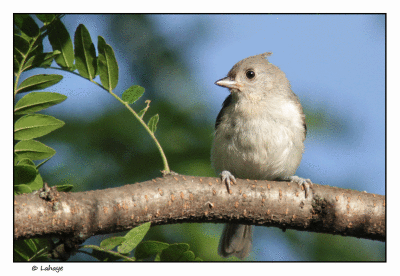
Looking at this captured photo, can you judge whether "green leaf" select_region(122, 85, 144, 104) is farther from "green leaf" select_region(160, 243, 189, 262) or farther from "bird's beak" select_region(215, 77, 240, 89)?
"bird's beak" select_region(215, 77, 240, 89)

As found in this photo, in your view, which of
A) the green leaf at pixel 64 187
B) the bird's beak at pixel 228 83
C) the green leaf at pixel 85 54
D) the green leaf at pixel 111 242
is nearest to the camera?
the green leaf at pixel 111 242

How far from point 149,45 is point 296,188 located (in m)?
3.53

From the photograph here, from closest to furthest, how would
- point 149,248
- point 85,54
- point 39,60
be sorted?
point 149,248
point 39,60
point 85,54

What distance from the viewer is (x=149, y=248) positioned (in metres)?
2.97

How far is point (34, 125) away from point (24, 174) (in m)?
0.40

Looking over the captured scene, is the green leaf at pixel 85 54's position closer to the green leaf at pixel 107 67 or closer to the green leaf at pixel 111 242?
the green leaf at pixel 107 67

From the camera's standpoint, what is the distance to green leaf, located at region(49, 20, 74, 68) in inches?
128

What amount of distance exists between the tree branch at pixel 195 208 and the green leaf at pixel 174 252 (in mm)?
465

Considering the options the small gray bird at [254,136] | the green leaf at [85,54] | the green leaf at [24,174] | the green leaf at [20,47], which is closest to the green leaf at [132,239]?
the green leaf at [24,174]

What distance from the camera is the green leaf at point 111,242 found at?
2.85m

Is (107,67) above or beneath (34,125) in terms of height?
above

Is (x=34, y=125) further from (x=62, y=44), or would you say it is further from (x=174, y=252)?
(x=174, y=252)

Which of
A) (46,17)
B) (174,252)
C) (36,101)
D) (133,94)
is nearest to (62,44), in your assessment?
(46,17)

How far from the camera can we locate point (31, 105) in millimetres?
3070
